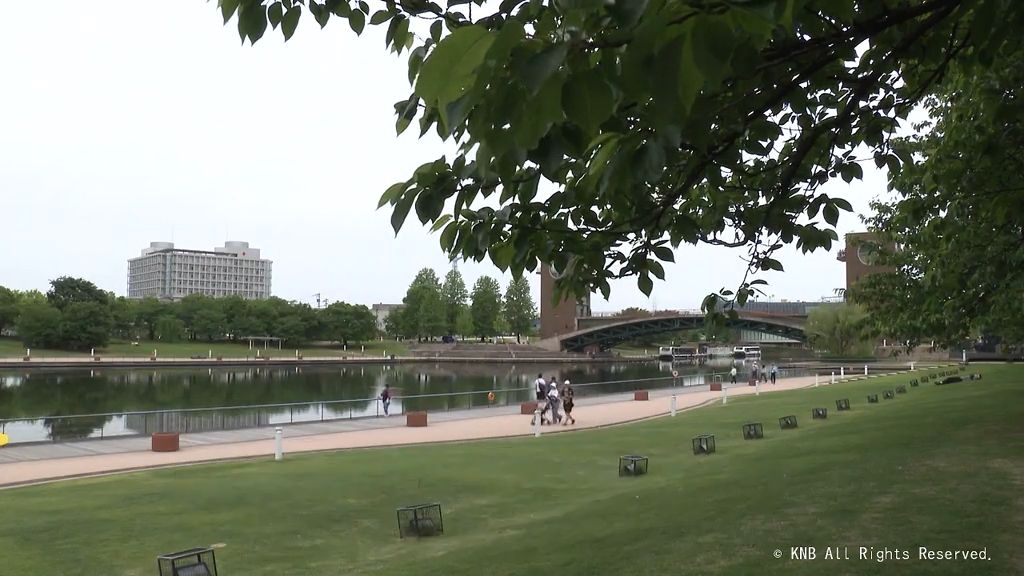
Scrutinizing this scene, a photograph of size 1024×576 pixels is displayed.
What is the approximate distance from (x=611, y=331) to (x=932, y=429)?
4042 inches

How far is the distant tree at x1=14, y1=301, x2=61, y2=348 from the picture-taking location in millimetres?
90500

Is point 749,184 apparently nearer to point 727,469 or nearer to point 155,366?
point 727,469

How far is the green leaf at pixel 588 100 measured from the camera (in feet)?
6.77

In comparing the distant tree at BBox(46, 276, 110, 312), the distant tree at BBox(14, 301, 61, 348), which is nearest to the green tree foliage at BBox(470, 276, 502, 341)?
the distant tree at BBox(46, 276, 110, 312)

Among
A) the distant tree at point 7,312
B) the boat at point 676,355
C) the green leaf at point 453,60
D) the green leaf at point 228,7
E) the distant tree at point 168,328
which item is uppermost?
the distant tree at point 7,312

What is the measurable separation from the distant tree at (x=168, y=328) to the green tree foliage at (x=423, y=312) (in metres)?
40.3

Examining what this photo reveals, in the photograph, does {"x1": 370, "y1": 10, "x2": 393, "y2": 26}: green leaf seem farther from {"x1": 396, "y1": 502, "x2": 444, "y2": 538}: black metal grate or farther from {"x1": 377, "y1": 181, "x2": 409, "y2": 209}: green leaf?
{"x1": 396, "y1": 502, "x2": 444, "y2": 538}: black metal grate

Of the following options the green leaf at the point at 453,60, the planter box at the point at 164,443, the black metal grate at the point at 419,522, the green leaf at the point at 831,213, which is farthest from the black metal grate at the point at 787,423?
the green leaf at the point at 453,60

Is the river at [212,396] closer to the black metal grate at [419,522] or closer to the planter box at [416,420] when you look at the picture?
the planter box at [416,420]

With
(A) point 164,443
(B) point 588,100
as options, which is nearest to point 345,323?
(A) point 164,443

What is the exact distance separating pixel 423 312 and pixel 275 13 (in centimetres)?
13395

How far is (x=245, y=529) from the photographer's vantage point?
40.1 feet

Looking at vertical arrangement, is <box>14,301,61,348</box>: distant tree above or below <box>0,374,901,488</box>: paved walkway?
above

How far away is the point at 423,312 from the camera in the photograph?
449ft
